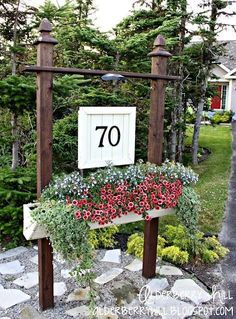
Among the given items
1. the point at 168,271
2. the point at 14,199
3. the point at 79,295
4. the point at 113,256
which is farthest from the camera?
the point at 14,199

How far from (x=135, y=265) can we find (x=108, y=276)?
39 centimetres

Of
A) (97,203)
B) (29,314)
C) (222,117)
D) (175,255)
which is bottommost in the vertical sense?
(29,314)

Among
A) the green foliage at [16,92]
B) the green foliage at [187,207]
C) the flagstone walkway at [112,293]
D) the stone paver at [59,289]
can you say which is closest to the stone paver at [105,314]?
the flagstone walkway at [112,293]

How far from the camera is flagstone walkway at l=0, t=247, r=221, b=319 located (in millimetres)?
2855

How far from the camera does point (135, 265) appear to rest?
3.71 m

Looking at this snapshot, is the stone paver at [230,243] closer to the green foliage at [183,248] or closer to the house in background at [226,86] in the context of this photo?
the green foliage at [183,248]

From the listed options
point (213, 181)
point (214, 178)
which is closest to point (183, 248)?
point (213, 181)

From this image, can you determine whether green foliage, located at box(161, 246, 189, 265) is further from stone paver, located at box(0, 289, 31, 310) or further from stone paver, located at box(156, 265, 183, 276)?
stone paver, located at box(0, 289, 31, 310)

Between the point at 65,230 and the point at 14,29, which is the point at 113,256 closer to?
the point at 65,230

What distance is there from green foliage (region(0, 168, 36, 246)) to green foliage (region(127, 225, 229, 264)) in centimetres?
137

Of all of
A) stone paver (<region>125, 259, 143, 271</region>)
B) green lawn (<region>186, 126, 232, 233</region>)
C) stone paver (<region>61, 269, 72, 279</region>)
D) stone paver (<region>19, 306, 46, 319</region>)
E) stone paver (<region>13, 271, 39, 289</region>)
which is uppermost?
green lawn (<region>186, 126, 232, 233</region>)

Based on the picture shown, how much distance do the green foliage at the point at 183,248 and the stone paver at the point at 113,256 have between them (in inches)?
5.6

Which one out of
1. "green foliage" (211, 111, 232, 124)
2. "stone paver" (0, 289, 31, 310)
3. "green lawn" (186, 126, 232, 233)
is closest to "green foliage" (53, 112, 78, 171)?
"green lawn" (186, 126, 232, 233)

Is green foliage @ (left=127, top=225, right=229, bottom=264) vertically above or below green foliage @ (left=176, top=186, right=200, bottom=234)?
below
